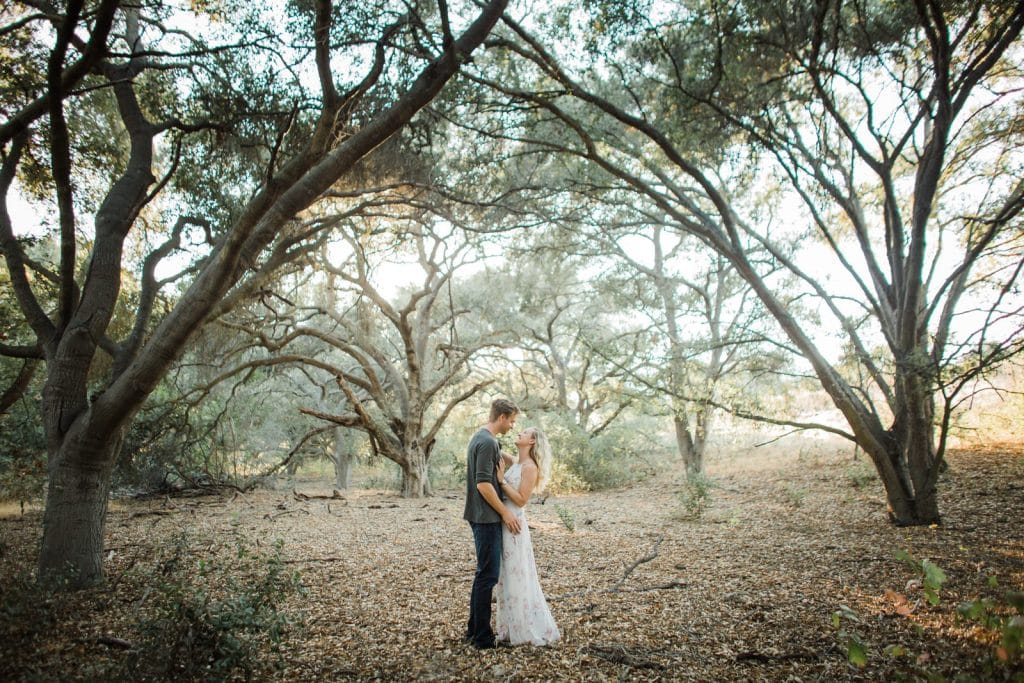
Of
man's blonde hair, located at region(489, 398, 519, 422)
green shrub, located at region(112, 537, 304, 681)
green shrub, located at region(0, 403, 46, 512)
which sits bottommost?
green shrub, located at region(112, 537, 304, 681)

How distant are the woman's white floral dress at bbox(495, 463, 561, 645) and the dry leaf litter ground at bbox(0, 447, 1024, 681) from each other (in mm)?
136

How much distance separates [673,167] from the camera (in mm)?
8695

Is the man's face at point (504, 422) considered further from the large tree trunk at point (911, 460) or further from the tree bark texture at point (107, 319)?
the large tree trunk at point (911, 460)

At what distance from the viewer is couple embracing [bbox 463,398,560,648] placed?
10.5 ft

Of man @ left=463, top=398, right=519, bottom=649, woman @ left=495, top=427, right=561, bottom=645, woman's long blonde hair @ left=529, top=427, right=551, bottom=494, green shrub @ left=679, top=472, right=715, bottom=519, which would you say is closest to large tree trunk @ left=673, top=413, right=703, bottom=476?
green shrub @ left=679, top=472, right=715, bottom=519

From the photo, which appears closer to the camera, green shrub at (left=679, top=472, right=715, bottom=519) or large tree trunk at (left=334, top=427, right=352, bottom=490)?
green shrub at (left=679, top=472, right=715, bottom=519)

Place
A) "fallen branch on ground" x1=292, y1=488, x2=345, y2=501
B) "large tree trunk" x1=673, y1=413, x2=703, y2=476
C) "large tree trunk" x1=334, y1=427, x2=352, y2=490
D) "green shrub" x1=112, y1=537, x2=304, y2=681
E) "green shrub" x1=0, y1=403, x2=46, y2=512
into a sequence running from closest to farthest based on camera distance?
"green shrub" x1=112, y1=537, x2=304, y2=681 → "green shrub" x1=0, y1=403, x2=46, y2=512 → "fallen branch on ground" x1=292, y1=488, x2=345, y2=501 → "large tree trunk" x1=673, y1=413, x2=703, y2=476 → "large tree trunk" x1=334, y1=427, x2=352, y2=490

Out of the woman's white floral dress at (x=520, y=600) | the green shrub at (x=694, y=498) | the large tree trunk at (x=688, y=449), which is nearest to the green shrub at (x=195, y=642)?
the woman's white floral dress at (x=520, y=600)

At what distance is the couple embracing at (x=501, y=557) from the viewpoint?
3205 millimetres

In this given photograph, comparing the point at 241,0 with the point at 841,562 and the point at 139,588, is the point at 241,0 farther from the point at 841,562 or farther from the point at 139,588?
the point at 841,562

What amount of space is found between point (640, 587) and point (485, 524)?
6.25 feet

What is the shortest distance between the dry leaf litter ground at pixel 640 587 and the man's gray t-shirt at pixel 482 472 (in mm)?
784

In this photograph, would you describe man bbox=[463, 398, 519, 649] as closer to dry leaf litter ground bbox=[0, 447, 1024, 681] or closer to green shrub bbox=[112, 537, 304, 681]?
dry leaf litter ground bbox=[0, 447, 1024, 681]

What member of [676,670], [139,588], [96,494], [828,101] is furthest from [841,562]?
[96,494]
